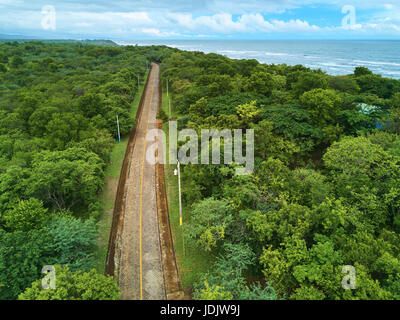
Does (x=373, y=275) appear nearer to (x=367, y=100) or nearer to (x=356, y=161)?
(x=356, y=161)

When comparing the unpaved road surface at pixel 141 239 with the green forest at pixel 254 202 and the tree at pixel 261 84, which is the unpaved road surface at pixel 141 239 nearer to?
the green forest at pixel 254 202

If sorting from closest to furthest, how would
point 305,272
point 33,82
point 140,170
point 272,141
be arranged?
point 305,272, point 272,141, point 140,170, point 33,82

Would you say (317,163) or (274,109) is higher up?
(274,109)

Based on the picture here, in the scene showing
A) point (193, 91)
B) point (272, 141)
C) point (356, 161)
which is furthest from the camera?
point (193, 91)

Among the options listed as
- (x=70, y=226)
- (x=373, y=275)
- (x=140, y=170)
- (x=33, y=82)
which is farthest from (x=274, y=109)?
(x=33, y=82)

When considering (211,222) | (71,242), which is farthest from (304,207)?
(71,242)

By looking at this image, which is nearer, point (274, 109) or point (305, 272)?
point (305, 272)
